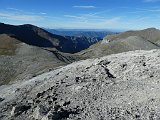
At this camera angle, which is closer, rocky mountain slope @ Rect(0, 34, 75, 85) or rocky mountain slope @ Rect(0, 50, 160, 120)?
rocky mountain slope @ Rect(0, 50, 160, 120)

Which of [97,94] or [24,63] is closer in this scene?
[97,94]

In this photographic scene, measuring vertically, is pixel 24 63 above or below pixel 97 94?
below

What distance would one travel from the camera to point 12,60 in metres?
86.9

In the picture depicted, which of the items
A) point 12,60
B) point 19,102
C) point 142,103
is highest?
point 142,103

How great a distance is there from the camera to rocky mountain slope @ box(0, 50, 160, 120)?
2408cm

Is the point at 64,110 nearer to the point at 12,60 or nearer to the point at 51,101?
the point at 51,101

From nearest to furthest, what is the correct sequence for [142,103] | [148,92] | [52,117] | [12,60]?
[52,117] → [142,103] → [148,92] → [12,60]

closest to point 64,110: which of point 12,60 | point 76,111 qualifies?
point 76,111

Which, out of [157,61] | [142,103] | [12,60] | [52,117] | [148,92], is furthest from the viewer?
[12,60]

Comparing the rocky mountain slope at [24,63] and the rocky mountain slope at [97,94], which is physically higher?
the rocky mountain slope at [97,94]

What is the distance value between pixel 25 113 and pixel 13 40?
108 metres

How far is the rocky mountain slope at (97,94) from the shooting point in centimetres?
2408

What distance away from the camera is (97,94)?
28609 millimetres

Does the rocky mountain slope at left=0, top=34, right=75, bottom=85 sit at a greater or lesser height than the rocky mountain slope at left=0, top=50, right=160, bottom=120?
lesser
